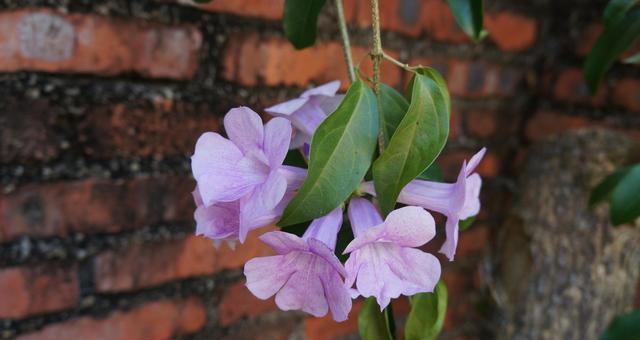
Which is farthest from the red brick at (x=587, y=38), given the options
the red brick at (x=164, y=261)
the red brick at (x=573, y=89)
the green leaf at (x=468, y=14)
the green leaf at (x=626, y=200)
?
the red brick at (x=164, y=261)

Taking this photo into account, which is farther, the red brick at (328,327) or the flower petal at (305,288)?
the red brick at (328,327)

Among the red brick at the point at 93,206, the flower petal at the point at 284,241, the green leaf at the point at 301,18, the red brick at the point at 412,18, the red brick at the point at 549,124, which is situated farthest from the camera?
the red brick at the point at 549,124

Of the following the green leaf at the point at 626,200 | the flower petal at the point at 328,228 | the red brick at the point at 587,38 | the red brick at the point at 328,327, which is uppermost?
the flower petal at the point at 328,228

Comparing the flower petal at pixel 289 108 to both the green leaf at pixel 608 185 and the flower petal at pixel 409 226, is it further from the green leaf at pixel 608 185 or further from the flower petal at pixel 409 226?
the green leaf at pixel 608 185

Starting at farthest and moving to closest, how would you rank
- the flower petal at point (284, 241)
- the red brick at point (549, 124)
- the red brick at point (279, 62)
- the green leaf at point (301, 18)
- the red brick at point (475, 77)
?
the red brick at point (549, 124) → the red brick at point (475, 77) → the red brick at point (279, 62) → the green leaf at point (301, 18) → the flower petal at point (284, 241)

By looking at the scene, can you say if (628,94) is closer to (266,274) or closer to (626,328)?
(626,328)

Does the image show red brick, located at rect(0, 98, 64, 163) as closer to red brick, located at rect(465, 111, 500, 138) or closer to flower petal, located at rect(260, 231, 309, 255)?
flower petal, located at rect(260, 231, 309, 255)

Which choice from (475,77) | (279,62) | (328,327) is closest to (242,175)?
(279,62)
